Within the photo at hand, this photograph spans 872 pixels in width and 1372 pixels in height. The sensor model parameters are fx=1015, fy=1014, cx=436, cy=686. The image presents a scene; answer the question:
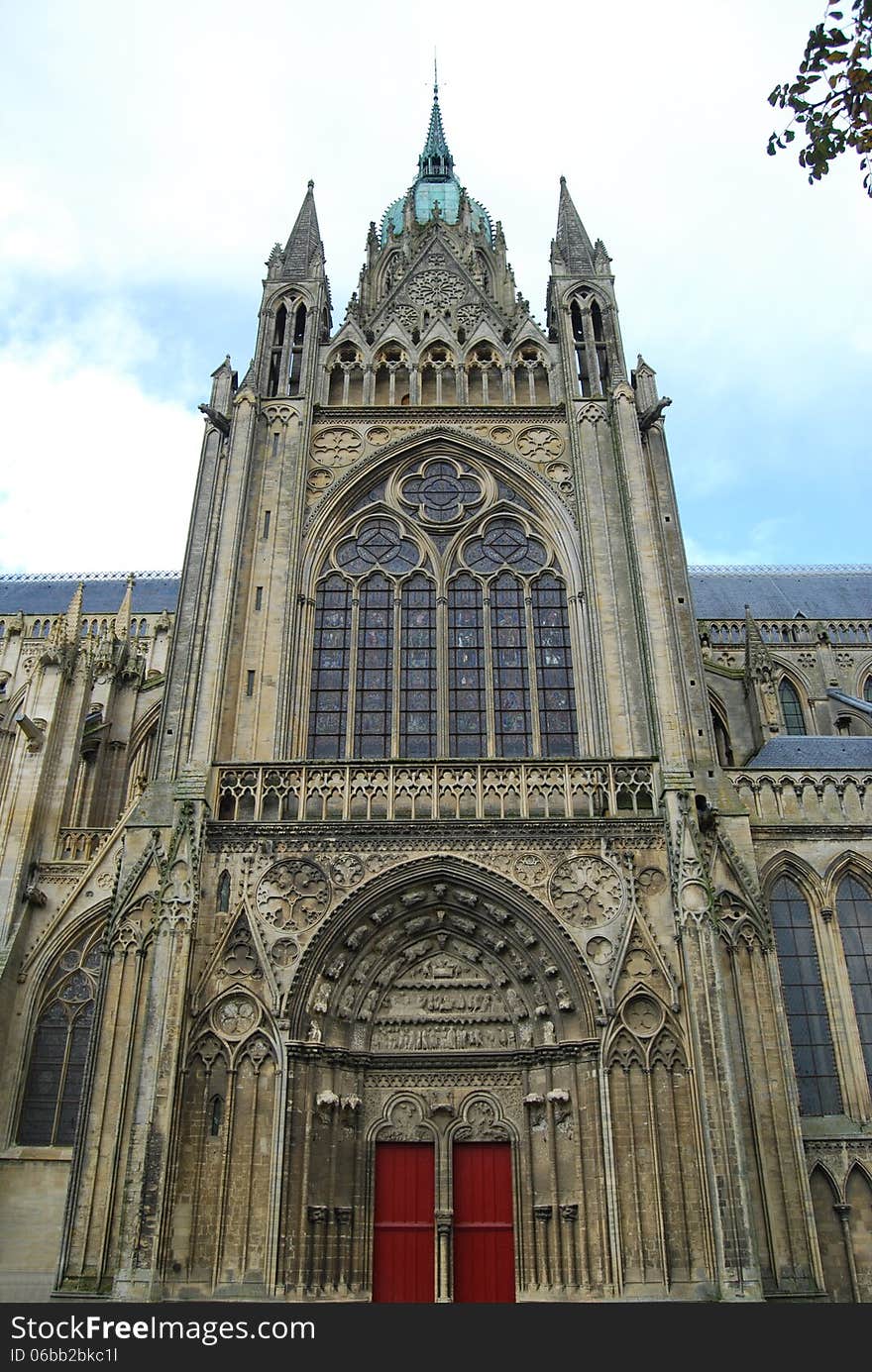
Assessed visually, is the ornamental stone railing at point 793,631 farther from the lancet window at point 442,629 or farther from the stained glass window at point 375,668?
the stained glass window at point 375,668

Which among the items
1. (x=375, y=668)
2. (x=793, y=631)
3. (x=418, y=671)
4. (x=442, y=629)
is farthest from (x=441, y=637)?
(x=793, y=631)

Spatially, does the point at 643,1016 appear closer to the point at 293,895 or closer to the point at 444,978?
the point at 444,978

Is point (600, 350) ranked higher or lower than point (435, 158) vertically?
lower

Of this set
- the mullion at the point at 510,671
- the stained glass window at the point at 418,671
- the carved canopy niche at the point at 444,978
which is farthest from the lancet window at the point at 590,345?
the carved canopy niche at the point at 444,978

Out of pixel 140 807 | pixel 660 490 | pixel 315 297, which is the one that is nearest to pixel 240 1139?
pixel 140 807

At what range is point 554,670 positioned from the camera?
61.8 feet

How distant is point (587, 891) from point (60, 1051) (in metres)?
Answer: 10.4

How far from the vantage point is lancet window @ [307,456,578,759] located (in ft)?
59.7

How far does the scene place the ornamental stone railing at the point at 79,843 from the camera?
2033 centimetres

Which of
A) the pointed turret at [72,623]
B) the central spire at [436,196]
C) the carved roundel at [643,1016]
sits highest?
the central spire at [436,196]

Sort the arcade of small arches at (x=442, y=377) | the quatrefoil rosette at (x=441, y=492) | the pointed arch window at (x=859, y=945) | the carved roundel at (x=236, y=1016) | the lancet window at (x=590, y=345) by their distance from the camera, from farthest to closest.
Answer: the arcade of small arches at (x=442, y=377), the lancet window at (x=590, y=345), the quatrefoil rosette at (x=441, y=492), the pointed arch window at (x=859, y=945), the carved roundel at (x=236, y=1016)

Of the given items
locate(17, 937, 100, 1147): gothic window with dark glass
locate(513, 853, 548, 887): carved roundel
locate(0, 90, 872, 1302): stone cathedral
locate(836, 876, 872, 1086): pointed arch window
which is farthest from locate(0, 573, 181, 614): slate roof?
locate(836, 876, 872, 1086): pointed arch window

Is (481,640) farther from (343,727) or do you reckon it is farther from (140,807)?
(140,807)

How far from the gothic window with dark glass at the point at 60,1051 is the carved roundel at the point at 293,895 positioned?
5.30m
